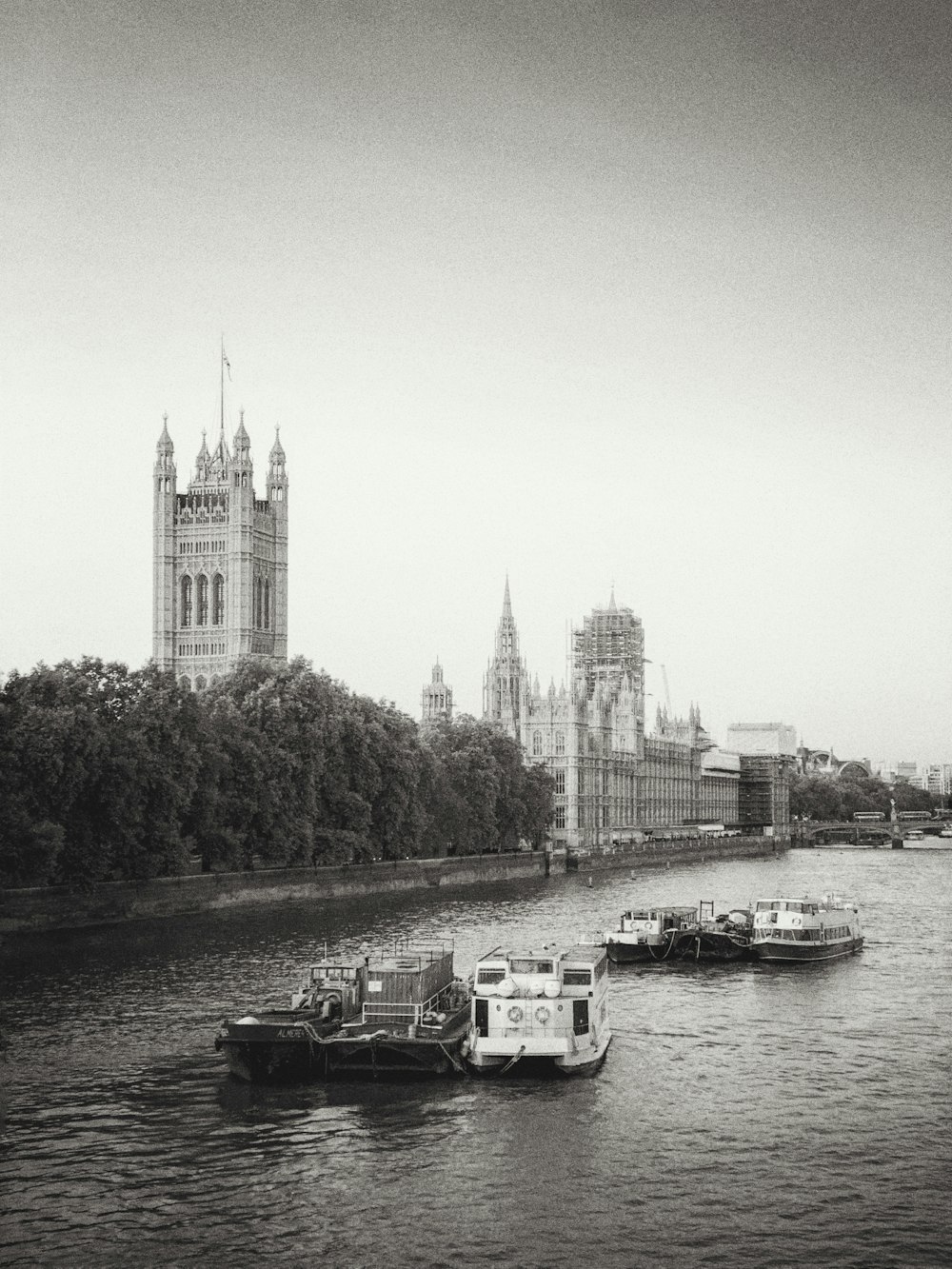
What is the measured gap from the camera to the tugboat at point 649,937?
2534 inches

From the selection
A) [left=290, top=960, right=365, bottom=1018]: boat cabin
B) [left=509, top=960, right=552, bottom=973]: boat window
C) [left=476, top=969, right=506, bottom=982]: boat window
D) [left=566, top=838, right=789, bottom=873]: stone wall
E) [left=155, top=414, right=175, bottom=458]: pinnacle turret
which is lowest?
[left=290, top=960, right=365, bottom=1018]: boat cabin

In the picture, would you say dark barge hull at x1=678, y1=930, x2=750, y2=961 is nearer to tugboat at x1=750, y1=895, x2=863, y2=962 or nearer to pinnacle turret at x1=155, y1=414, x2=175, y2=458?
tugboat at x1=750, y1=895, x2=863, y2=962

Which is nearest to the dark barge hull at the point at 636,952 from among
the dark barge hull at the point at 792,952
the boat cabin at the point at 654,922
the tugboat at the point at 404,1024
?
the boat cabin at the point at 654,922

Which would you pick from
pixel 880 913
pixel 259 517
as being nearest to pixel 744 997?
pixel 880 913

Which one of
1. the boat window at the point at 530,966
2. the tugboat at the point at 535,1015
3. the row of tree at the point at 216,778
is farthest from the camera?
the row of tree at the point at 216,778

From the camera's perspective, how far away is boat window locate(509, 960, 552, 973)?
138 ft

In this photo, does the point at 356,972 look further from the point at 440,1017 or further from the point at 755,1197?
the point at 755,1197

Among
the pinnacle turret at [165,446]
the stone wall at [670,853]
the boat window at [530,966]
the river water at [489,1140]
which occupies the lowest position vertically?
→ the river water at [489,1140]

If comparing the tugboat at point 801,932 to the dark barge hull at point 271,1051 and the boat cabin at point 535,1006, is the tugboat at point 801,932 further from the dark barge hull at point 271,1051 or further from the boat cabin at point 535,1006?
the dark barge hull at point 271,1051

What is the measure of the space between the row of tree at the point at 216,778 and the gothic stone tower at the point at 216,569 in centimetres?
4386

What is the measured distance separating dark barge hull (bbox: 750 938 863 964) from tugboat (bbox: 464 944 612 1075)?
2374 cm

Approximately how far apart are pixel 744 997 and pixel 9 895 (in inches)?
1164

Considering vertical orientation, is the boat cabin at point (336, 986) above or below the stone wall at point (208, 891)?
below

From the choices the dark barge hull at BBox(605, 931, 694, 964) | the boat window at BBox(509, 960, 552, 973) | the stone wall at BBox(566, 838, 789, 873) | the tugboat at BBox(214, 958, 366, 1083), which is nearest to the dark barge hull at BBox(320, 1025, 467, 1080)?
the tugboat at BBox(214, 958, 366, 1083)
